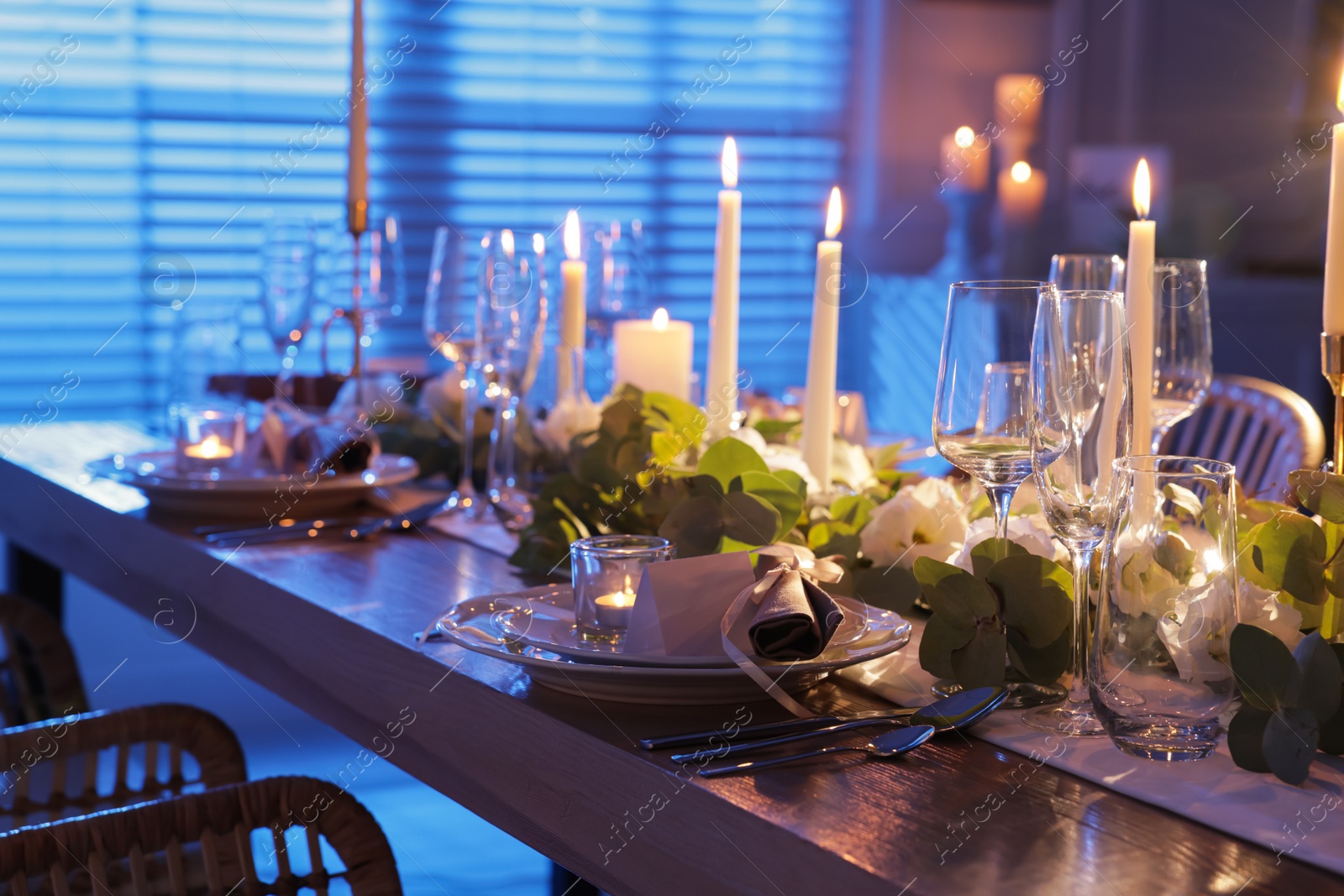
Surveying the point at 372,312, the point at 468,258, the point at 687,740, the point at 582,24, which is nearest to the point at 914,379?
the point at 582,24

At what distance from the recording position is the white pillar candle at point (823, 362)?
101cm

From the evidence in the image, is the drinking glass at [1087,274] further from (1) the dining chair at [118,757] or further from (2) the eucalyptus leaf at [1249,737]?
(1) the dining chair at [118,757]

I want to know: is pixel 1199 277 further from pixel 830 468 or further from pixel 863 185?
pixel 863 185

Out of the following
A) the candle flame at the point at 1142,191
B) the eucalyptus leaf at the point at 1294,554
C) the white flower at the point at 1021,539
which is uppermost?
the candle flame at the point at 1142,191

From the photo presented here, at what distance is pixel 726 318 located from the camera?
1125mm

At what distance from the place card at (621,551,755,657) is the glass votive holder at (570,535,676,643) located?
0.04m

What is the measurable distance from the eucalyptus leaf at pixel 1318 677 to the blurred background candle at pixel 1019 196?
326 centimetres

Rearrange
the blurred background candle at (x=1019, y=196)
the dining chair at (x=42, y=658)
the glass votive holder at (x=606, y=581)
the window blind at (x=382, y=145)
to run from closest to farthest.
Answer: the glass votive holder at (x=606, y=581) < the dining chair at (x=42, y=658) < the window blind at (x=382, y=145) < the blurred background candle at (x=1019, y=196)

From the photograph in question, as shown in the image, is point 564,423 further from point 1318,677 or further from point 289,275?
point 1318,677

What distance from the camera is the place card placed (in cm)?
71

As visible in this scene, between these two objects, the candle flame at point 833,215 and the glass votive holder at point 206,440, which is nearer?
the candle flame at point 833,215

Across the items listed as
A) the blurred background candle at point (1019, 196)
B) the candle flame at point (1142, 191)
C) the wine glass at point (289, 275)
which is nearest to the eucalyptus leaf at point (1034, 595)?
the candle flame at point (1142, 191)

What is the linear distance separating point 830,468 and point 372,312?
0.77 m

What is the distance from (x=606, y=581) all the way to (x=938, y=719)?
21 centimetres
